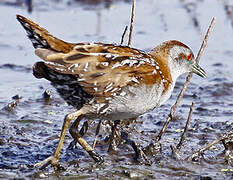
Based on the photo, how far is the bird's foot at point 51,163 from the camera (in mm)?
6031

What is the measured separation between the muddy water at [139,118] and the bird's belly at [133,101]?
2.02 ft

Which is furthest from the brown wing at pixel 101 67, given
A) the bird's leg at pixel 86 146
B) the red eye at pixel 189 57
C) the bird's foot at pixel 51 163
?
the red eye at pixel 189 57

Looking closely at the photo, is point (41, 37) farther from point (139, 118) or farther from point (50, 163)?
point (139, 118)

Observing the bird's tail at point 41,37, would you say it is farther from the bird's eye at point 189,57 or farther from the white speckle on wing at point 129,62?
the bird's eye at point 189,57

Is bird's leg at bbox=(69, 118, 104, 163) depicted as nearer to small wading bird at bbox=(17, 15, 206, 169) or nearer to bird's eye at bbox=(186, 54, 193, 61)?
small wading bird at bbox=(17, 15, 206, 169)

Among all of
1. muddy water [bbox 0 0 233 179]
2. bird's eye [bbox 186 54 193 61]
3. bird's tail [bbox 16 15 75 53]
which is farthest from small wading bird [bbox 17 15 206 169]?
bird's eye [bbox 186 54 193 61]

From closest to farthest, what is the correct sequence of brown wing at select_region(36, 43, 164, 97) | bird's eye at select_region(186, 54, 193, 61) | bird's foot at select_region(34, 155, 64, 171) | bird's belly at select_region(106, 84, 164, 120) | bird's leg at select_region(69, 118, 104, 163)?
brown wing at select_region(36, 43, 164, 97)
bird's belly at select_region(106, 84, 164, 120)
bird's foot at select_region(34, 155, 64, 171)
bird's leg at select_region(69, 118, 104, 163)
bird's eye at select_region(186, 54, 193, 61)

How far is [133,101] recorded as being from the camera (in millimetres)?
5961

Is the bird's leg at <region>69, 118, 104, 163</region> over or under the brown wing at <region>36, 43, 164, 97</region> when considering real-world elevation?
under

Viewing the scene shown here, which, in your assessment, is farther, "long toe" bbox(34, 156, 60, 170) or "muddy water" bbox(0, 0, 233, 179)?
"muddy water" bbox(0, 0, 233, 179)

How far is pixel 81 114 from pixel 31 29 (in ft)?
3.26

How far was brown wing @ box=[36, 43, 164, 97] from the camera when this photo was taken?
5723mm

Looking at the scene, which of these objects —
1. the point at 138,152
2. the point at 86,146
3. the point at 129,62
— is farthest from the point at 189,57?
Answer: the point at 86,146

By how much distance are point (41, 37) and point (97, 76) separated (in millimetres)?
666
